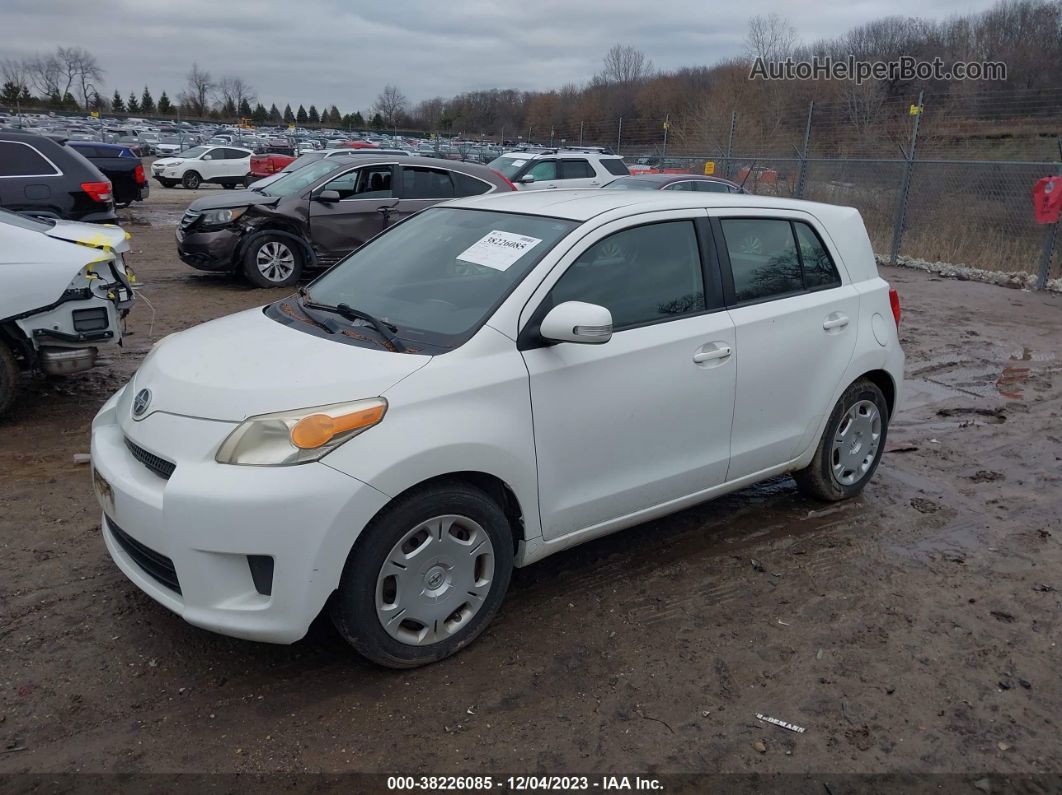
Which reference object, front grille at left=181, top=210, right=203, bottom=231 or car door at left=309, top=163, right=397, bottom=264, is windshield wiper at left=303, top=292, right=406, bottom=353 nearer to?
car door at left=309, top=163, right=397, bottom=264

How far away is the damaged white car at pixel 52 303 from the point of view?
5477 millimetres

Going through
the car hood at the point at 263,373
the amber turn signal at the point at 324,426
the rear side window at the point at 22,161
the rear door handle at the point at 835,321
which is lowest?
the rear door handle at the point at 835,321

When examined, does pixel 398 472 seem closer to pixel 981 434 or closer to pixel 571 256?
pixel 571 256

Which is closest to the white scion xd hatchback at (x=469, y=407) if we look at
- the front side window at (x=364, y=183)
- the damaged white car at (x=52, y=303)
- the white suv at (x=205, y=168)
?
the damaged white car at (x=52, y=303)

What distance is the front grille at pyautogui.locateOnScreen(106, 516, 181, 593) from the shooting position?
3021mm

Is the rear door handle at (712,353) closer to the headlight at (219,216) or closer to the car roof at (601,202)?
the car roof at (601,202)

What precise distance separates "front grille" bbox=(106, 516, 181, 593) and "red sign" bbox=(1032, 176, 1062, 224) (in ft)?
46.0

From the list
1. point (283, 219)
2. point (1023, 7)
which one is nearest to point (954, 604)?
point (283, 219)

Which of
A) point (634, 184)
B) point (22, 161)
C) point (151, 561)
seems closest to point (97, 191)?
point (22, 161)

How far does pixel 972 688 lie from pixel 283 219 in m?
9.77

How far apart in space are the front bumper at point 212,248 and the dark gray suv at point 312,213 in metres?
0.01

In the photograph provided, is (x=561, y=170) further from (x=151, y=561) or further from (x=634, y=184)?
(x=151, y=561)

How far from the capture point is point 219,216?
11.0 m

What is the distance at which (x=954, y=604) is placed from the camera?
3.90 m
